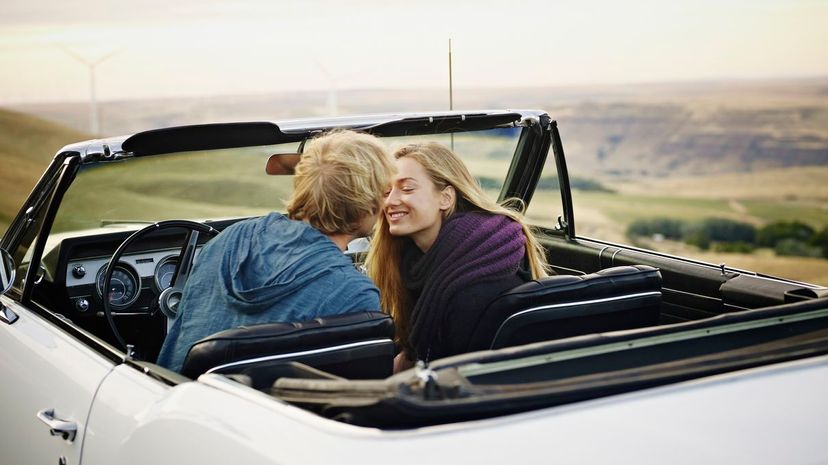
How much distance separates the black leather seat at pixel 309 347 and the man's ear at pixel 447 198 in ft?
3.25

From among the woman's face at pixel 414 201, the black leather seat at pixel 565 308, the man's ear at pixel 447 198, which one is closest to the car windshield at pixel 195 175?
the woman's face at pixel 414 201

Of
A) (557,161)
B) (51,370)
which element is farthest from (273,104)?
(51,370)

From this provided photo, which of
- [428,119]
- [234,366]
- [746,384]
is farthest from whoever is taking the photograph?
[428,119]

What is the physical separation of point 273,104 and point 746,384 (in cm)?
1666

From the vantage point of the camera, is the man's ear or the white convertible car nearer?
the white convertible car

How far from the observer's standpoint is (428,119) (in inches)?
166

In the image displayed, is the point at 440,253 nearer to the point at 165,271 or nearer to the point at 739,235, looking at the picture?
the point at 165,271

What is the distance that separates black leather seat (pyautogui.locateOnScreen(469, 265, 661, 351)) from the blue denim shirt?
432 millimetres

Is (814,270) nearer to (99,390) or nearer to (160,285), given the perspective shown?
(160,285)

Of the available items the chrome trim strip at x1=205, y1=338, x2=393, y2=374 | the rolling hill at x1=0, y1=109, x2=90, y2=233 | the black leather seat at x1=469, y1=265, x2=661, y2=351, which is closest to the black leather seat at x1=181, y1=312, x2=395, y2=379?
the chrome trim strip at x1=205, y1=338, x2=393, y2=374

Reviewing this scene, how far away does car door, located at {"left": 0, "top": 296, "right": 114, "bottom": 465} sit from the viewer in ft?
9.29

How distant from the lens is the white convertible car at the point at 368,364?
1.92 metres

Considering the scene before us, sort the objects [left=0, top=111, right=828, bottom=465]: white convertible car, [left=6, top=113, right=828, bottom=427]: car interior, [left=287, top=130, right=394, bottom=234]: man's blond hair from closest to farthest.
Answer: [left=0, top=111, right=828, bottom=465]: white convertible car, [left=6, top=113, right=828, bottom=427]: car interior, [left=287, top=130, right=394, bottom=234]: man's blond hair

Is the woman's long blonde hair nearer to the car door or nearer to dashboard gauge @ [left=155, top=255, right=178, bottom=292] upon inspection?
dashboard gauge @ [left=155, top=255, right=178, bottom=292]
